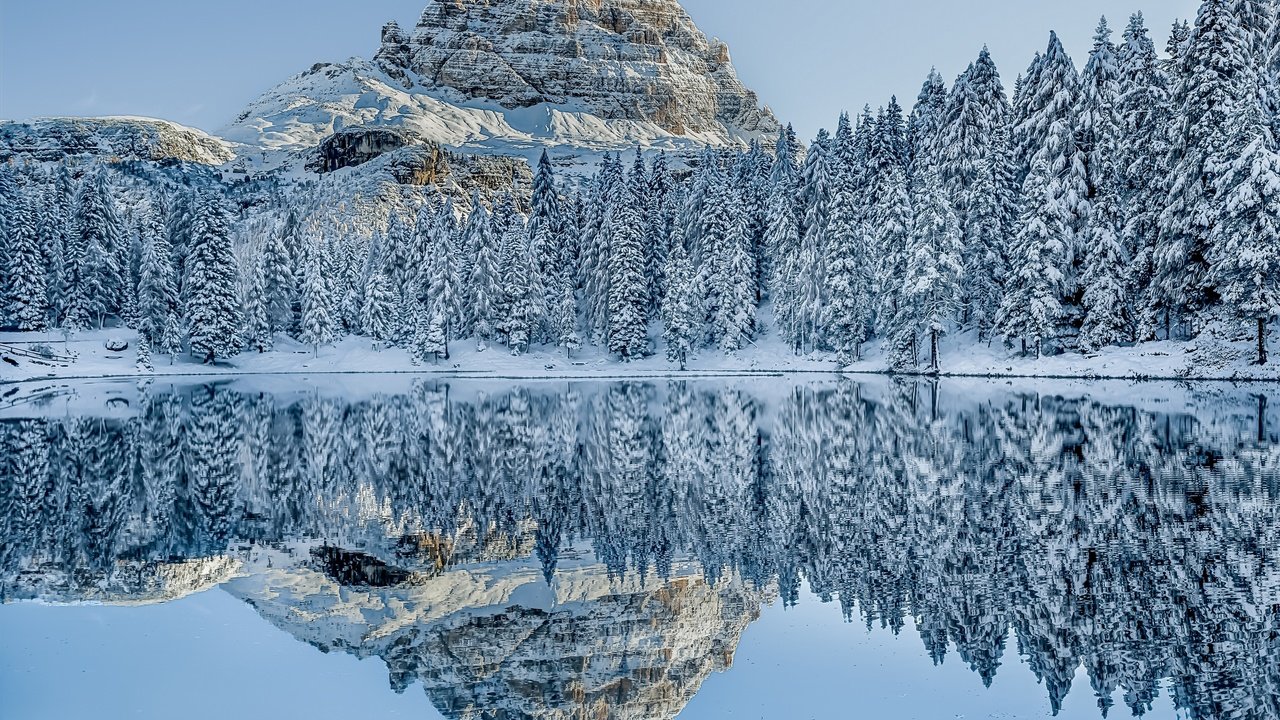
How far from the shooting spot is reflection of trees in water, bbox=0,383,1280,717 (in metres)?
9.93

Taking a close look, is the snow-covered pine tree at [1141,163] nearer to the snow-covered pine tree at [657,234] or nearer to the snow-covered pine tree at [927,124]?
the snow-covered pine tree at [927,124]

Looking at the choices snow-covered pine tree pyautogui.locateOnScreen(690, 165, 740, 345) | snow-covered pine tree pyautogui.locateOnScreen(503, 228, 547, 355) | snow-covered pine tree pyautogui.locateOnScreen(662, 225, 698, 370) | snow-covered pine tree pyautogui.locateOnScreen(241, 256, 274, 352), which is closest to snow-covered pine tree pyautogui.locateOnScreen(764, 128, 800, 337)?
snow-covered pine tree pyautogui.locateOnScreen(690, 165, 740, 345)

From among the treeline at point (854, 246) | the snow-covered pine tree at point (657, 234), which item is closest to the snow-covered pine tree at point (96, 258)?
the treeline at point (854, 246)

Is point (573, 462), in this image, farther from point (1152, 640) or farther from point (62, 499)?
point (1152, 640)

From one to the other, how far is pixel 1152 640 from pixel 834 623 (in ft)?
9.89

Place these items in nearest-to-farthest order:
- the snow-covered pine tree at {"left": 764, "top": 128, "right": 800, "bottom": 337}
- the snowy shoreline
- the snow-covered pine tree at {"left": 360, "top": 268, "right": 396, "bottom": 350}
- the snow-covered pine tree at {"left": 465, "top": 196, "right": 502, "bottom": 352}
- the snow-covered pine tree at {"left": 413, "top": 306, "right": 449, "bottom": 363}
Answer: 1. the snowy shoreline
2. the snow-covered pine tree at {"left": 764, "top": 128, "right": 800, "bottom": 337}
3. the snow-covered pine tree at {"left": 465, "top": 196, "right": 502, "bottom": 352}
4. the snow-covered pine tree at {"left": 413, "top": 306, "right": 449, "bottom": 363}
5. the snow-covered pine tree at {"left": 360, "top": 268, "right": 396, "bottom": 350}

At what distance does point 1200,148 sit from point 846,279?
22.6 meters

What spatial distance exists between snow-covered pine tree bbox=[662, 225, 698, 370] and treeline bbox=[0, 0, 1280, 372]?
20 cm

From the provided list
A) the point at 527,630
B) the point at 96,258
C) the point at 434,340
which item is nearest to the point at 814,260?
the point at 434,340

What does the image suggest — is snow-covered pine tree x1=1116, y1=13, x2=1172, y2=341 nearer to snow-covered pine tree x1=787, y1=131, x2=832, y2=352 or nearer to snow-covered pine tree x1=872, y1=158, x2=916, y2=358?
snow-covered pine tree x1=872, y1=158, x2=916, y2=358

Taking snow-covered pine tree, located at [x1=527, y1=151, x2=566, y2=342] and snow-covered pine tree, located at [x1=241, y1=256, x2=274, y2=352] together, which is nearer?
snow-covered pine tree, located at [x1=527, y1=151, x2=566, y2=342]

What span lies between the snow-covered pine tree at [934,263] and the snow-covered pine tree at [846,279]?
558 centimetres

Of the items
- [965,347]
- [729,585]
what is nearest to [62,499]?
[729,585]

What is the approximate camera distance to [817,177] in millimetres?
69500
